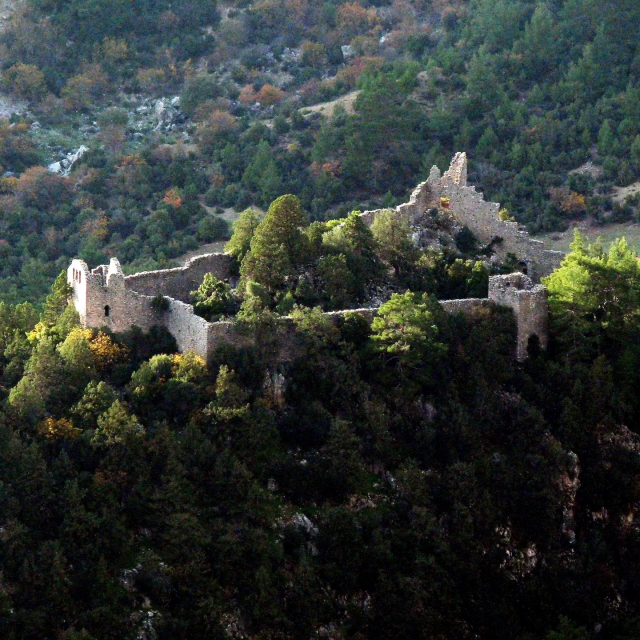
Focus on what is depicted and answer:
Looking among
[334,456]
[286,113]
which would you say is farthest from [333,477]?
[286,113]

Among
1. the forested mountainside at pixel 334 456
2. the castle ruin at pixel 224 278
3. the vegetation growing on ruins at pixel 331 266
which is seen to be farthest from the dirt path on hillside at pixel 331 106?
the vegetation growing on ruins at pixel 331 266

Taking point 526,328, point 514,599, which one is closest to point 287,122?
point 526,328

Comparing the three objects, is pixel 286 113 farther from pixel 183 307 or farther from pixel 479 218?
pixel 183 307

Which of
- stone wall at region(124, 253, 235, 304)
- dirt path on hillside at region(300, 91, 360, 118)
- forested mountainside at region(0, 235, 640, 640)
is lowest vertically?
dirt path on hillside at region(300, 91, 360, 118)

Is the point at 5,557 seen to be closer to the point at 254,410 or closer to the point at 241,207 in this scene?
the point at 254,410

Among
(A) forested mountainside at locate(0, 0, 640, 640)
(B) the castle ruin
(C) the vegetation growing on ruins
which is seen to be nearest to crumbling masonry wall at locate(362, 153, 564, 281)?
(B) the castle ruin

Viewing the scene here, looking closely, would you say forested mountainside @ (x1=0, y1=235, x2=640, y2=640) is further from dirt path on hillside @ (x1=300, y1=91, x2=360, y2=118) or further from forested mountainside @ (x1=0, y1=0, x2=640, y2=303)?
dirt path on hillside @ (x1=300, y1=91, x2=360, y2=118)
